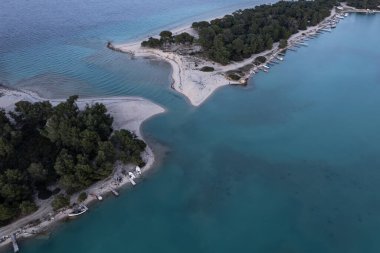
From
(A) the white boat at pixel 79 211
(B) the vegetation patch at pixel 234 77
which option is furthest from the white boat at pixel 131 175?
(B) the vegetation patch at pixel 234 77

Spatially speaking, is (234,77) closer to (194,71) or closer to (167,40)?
(194,71)

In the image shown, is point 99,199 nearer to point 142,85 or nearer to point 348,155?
point 142,85

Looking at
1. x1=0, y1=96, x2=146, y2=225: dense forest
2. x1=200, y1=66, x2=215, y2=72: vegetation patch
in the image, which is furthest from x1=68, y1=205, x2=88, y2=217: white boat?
x1=200, y1=66, x2=215, y2=72: vegetation patch

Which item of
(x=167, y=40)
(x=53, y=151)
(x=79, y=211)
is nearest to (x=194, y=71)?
(x=167, y=40)

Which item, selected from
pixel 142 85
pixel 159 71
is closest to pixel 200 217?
pixel 142 85

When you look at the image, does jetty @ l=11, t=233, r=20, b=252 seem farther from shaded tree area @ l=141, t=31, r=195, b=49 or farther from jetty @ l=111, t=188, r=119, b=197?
shaded tree area @ l=141, t=31, r=195, b=49
